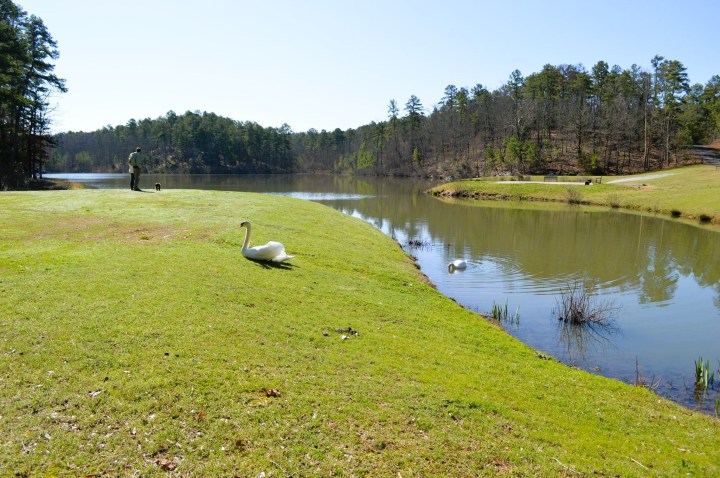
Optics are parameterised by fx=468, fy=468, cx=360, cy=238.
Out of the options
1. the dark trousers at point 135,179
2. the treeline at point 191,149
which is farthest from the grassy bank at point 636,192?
the treeline at point 191,149

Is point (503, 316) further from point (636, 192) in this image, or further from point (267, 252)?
point (636, 192)

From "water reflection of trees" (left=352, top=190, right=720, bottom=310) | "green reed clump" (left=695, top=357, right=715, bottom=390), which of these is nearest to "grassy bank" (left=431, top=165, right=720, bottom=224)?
"water reflection of trees" (left=352, top=190, right=720, bottom=310)

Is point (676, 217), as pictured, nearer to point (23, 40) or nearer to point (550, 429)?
point (550, 429)

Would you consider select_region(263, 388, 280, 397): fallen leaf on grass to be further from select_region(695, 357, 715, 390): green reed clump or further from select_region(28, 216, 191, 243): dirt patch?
select_region(28, 216, 191, 243): dirt patch

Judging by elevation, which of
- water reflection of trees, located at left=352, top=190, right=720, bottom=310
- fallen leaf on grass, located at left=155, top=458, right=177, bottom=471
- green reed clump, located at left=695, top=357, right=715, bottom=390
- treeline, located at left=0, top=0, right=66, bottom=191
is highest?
treeline, located at left=0, top=0, right=66, bottom=191

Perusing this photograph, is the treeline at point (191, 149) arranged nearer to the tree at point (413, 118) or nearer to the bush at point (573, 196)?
→ the tree at point (413, 118)

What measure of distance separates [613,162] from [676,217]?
53.1 metres

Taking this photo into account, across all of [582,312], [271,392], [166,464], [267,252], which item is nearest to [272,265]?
[267,252]

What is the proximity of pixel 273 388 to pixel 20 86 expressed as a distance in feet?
179

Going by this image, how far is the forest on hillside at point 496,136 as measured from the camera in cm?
9556

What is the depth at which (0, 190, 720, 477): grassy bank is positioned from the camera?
5.60 metres

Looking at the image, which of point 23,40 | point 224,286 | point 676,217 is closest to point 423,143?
point 676,217

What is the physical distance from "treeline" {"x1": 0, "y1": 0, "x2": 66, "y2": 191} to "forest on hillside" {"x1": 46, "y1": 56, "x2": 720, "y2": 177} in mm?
13381

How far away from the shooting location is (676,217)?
152 feet
